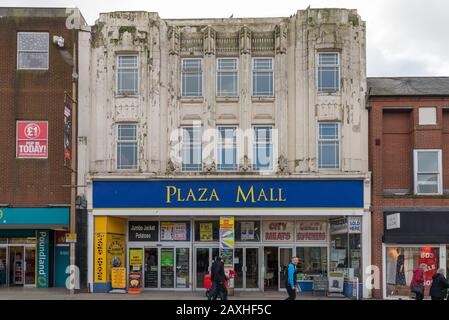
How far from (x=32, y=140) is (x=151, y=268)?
7540mm

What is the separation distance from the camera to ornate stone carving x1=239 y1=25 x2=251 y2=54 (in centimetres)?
2652

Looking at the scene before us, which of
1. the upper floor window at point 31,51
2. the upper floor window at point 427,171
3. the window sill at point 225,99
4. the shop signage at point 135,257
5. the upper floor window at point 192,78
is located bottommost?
the shop signage at point 135,257

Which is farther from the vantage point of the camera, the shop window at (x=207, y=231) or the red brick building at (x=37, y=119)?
the shop window at (x=207, y=231)

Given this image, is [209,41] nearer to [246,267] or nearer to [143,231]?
[143,231]

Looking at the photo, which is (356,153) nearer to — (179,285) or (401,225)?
(401,225)

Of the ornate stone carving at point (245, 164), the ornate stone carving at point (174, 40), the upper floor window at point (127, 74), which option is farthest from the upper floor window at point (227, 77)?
the upper floor window at point (127, 74)

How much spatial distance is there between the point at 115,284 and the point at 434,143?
1423cm

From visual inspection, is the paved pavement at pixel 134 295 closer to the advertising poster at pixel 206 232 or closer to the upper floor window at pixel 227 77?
the advertising poster at pixel 206 232

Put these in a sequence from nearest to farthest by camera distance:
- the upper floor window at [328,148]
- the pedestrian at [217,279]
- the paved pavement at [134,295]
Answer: the pedestrian at [217,279] < the paved pavement at [134,295] < the upper floor window at [328,148]

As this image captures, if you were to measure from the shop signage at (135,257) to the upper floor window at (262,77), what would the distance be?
28.3 feet

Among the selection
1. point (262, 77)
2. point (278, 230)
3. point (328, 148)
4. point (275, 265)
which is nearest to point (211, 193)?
point (278, 230)

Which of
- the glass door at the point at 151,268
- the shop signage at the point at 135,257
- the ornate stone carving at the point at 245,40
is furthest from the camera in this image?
the glass door at the point at 151,268

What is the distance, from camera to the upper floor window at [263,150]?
2617 cm

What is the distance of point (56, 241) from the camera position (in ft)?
90.5
